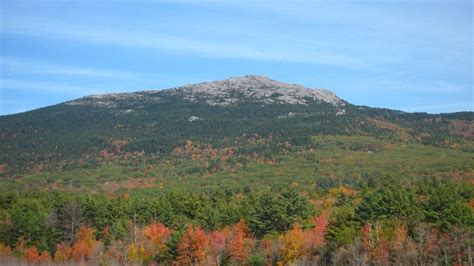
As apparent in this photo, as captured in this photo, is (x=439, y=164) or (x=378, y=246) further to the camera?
(x=439, y=164)

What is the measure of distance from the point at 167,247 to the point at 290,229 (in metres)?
16.2

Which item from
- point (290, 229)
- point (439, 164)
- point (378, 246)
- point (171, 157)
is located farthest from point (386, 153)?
point (378, 246)

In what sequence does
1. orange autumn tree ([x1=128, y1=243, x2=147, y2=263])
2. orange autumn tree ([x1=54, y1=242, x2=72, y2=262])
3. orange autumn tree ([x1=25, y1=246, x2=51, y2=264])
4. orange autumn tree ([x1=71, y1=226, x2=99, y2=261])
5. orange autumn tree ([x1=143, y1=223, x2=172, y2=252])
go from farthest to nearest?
orange autumn tree ([x1=54, y1=242, x2=72, y2=262]) < orange autumn tree ([x1=25, y1=246, x2=51, y2=264]) < orange autumn tree ([x1=71, y1=226, x2=99, y2=261]) < orange autumn tree ([x1=143, y1=223, x2=172, y2=252]) < orange autumn tree ([x1=128, y1=243, x2=147, y2=263])

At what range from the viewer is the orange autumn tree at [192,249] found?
7088 centimetres

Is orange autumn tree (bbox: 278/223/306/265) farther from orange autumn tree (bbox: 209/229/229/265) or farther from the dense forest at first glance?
orange autumn tree (bbox: 209/229/229/265)

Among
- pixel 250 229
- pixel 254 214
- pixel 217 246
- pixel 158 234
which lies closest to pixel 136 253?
pixel 158 234

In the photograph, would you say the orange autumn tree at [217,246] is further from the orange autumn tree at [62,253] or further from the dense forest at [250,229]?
the orange autumn tree at [62,253]

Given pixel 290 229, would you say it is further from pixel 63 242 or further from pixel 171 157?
pixel 171 157

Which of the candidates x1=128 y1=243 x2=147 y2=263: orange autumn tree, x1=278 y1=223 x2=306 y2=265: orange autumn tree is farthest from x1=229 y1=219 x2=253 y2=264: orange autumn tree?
x1=128 y1=243 x2=147 y2=263: orange autumn tree

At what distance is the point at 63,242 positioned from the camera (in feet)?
284

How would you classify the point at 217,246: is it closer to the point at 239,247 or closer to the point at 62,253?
the point at 239,247

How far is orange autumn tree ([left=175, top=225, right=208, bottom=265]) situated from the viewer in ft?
233

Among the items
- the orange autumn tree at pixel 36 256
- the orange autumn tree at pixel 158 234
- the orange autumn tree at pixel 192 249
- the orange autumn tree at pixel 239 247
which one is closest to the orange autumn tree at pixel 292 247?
the orange autumn tree at pixel 239 247

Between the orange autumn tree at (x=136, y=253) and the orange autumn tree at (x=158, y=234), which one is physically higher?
the orange autumn tree at (x=158, y=234)
